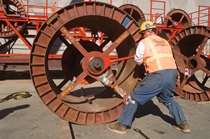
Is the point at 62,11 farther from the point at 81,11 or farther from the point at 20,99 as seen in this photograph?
the point at 20,99

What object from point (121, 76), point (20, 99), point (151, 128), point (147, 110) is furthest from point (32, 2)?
point (151, 128)

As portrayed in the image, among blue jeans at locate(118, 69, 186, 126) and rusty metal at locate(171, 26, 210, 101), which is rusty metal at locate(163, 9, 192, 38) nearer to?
rusty metal at locate(171, 26, 210, 101)

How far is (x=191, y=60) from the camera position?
5676 mm

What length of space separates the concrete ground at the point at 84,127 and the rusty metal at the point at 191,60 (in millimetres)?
509

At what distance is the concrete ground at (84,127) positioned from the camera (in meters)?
3.33

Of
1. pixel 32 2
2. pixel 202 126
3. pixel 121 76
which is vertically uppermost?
pixel 32 2

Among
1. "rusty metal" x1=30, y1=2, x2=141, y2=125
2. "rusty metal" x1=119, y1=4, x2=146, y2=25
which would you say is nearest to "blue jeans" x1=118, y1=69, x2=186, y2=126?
"rusty metal" x1=30, y1=2, x2=141, y2=125

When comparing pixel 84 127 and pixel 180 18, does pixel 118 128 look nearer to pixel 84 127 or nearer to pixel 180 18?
pixel 84 127

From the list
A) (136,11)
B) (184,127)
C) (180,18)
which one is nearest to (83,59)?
(184,127)

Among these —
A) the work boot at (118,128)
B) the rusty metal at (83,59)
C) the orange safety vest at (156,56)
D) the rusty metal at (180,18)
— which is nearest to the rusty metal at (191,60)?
the rusty metal at (83,59)

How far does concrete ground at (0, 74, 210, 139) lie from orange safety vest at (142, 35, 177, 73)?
0.99 meters

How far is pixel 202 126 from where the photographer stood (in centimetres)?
377

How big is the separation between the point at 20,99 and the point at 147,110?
118 inches

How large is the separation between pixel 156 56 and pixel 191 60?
2.71m
